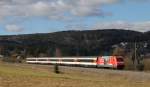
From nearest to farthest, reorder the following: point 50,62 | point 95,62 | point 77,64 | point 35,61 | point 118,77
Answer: point 118,77, point 95,62, point 77,64, point 50,62, point 35,61

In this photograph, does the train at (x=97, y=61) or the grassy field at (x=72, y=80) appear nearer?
the grassy field at (x=72, y=80)

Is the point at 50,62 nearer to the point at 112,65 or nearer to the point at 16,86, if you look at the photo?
the point at 112,65

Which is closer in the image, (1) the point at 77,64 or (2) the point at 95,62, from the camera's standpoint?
(2) the point at 95,62

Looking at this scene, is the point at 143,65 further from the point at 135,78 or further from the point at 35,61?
the point at 35,61

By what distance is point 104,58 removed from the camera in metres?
80.8

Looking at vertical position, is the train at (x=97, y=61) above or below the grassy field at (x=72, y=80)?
above

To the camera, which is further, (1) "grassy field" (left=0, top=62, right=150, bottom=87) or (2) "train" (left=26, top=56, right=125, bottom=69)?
(2) "train" (left=26, top=56, right=125, bottom=69)

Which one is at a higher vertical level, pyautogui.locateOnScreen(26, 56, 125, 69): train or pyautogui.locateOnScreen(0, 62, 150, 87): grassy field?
pyautogui.locateOnScreen(26, 56, 125, 69): train

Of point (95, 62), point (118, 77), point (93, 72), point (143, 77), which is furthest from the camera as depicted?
point (95, 62)

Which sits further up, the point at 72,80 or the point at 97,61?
the point at 97,61

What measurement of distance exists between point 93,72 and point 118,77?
32.6ft

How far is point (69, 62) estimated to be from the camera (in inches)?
3812

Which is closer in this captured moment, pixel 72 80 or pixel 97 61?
pixel 72 80

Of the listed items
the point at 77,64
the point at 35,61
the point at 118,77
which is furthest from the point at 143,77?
the point at 35,61
